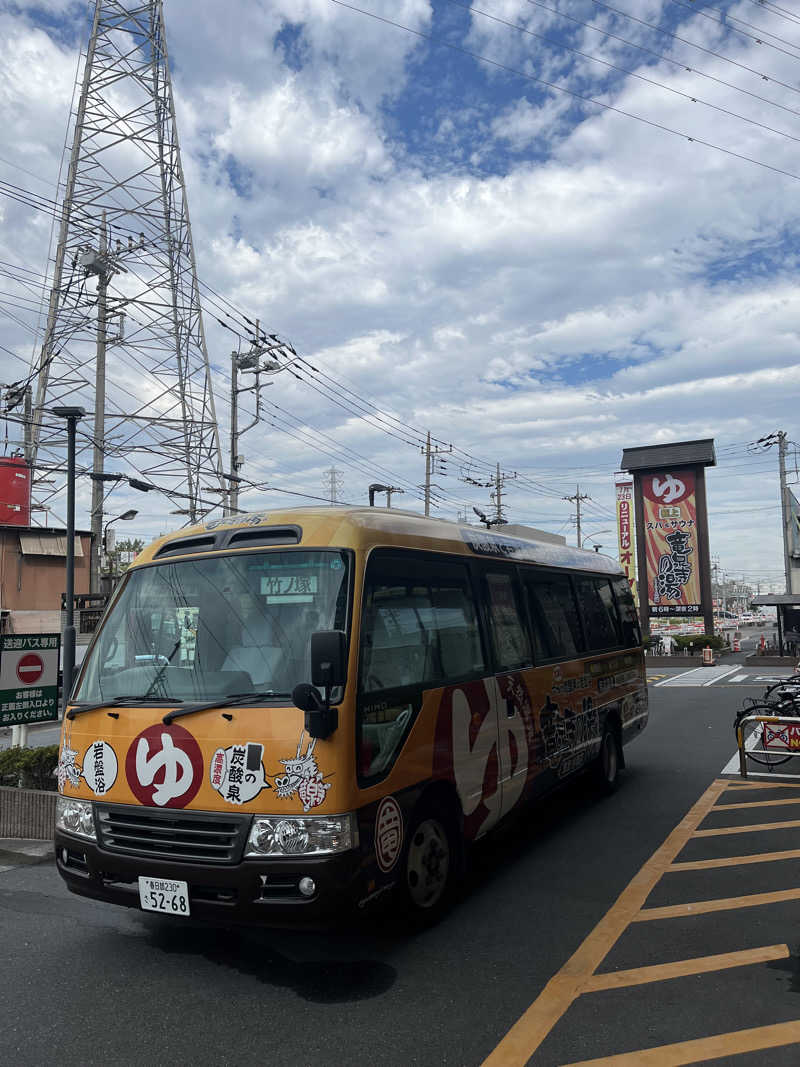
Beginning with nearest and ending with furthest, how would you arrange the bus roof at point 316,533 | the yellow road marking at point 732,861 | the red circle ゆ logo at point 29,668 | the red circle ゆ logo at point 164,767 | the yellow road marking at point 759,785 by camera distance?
the red circle ゆ logo at point 164,767
the bus roof at point 316,533
the yellow road marking at point 732,861
the yellow road marking at point 759,785
the red circle ゆ logo at point 29,668

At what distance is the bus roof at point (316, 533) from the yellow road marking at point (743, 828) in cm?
351

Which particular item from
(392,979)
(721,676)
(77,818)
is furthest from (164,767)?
(721,676)

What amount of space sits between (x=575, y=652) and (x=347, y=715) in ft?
14.6

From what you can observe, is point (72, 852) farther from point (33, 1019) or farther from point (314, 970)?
point (314, 970)

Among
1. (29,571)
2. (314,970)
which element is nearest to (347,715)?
(314,970)

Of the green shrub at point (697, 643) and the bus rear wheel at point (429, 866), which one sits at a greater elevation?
the bus rear wheel at point (429, 866)

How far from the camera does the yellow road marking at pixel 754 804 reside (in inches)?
324

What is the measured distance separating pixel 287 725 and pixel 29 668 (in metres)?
6.56

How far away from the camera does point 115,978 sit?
4430 mm

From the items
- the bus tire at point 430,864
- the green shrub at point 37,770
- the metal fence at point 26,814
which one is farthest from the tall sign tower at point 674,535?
the bus tire at point 430,864

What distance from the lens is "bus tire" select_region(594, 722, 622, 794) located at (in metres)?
8.92

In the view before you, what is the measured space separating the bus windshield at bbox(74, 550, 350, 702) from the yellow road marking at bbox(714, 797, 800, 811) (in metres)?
5.71

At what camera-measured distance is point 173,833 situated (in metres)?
4.34

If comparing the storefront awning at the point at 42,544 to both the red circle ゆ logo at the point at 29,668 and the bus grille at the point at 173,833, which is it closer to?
the red circle ゆ logo at the point at 29,668
